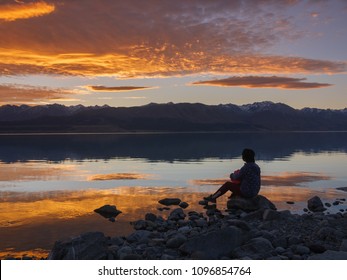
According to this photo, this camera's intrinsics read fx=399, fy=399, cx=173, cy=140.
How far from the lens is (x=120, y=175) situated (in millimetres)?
31781

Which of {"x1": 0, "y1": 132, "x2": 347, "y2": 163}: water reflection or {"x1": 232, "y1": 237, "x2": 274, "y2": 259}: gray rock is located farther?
{"x1": 0, "y1": 132, "x2": 347, "y2": 163}: water reflection

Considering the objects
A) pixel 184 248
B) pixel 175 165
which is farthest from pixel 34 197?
pixel 175 165

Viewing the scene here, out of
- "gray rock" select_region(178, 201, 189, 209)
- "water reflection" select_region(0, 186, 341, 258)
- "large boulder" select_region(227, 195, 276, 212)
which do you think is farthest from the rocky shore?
"gray rock" select_region(178, 201, 189, 209)

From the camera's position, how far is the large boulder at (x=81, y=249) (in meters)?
10.3

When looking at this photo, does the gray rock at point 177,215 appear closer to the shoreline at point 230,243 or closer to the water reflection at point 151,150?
the shoreline at point 230,243

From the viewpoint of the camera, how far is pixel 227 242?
11047 millimetres

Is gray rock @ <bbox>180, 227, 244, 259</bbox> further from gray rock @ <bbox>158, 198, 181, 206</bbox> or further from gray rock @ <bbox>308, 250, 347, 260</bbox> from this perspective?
gray rock @ <bbox>158, 198, 181, 206</bbox>

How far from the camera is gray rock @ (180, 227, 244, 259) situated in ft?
35.5

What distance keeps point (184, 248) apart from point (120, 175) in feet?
69.5

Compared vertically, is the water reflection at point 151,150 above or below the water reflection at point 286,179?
above

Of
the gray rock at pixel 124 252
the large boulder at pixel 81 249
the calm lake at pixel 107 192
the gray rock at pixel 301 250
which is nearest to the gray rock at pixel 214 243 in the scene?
the gray rock at pixel 124 252

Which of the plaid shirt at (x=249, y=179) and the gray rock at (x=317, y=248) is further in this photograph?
the plaid shirt at (x=249, y=179)

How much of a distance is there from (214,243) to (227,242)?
39 cm
